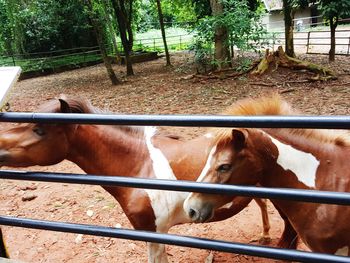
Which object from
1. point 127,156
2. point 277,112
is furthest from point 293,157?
point 127,156

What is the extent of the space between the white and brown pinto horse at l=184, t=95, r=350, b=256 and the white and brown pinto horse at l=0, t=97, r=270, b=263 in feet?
2.57

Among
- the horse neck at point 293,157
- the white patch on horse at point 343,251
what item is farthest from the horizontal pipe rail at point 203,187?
the white patch on horse at point 343,251

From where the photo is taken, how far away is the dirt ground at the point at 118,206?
381 cm

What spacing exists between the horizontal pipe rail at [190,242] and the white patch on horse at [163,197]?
3.45 feet

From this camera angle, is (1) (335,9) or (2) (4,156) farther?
(1) (335,9)

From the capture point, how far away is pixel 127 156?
280 centimetres

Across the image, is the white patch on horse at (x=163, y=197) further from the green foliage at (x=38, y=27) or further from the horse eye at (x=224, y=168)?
the green foliage at (x=38, y=27)

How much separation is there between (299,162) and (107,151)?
149 cm

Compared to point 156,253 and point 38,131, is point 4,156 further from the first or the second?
point 156,253

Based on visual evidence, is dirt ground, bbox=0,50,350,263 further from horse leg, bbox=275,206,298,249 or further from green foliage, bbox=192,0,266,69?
green foliage, bbox=192,0,266,69

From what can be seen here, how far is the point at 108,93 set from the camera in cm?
1156

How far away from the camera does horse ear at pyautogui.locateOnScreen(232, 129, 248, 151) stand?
1.90 metres

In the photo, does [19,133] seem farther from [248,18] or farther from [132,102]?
[248,18]

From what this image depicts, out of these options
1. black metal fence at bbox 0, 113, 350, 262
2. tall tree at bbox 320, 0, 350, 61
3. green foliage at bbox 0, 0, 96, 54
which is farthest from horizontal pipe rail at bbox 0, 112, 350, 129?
green foliage at bbox 0, 0, 96, 54
